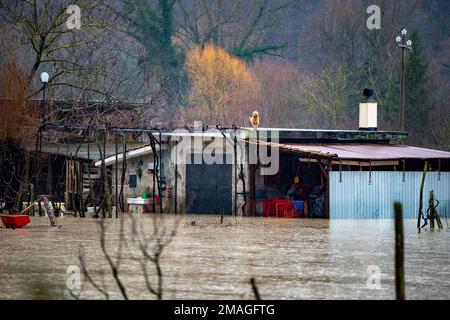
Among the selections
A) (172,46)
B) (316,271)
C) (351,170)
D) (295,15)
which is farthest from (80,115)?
(295,15)

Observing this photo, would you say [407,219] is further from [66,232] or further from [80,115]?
[80,115]

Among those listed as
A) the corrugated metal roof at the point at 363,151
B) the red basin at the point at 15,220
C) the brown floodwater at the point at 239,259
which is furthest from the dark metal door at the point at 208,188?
the red basin at the point at 15,220

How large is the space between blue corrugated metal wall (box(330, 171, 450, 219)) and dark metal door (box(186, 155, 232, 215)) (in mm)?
3965

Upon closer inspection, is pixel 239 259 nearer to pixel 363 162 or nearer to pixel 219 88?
pixel 363 162

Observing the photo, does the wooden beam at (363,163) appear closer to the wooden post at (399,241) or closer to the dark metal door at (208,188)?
the dark metal door at (208,188)

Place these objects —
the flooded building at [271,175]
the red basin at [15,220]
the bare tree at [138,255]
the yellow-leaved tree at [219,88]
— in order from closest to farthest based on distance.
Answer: the bare tree at [138,255] → the red basin at [15,220] → the flooded building at [271,175] → the yellow-leaved tree at [219,88]

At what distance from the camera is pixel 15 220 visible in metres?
37.4

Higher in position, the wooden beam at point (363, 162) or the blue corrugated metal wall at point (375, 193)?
the wooden beam at point (363, 162)

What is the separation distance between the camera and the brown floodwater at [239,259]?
957 inches

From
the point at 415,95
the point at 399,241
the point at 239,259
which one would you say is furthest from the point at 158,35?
the point at 399,241

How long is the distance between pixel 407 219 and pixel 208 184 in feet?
21.1

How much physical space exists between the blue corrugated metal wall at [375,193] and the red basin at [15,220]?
9517 mm

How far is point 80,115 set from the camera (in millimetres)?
51781

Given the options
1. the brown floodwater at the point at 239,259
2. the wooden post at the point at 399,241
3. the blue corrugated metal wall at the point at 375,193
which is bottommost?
the brown floodwater at the point at 239,259
